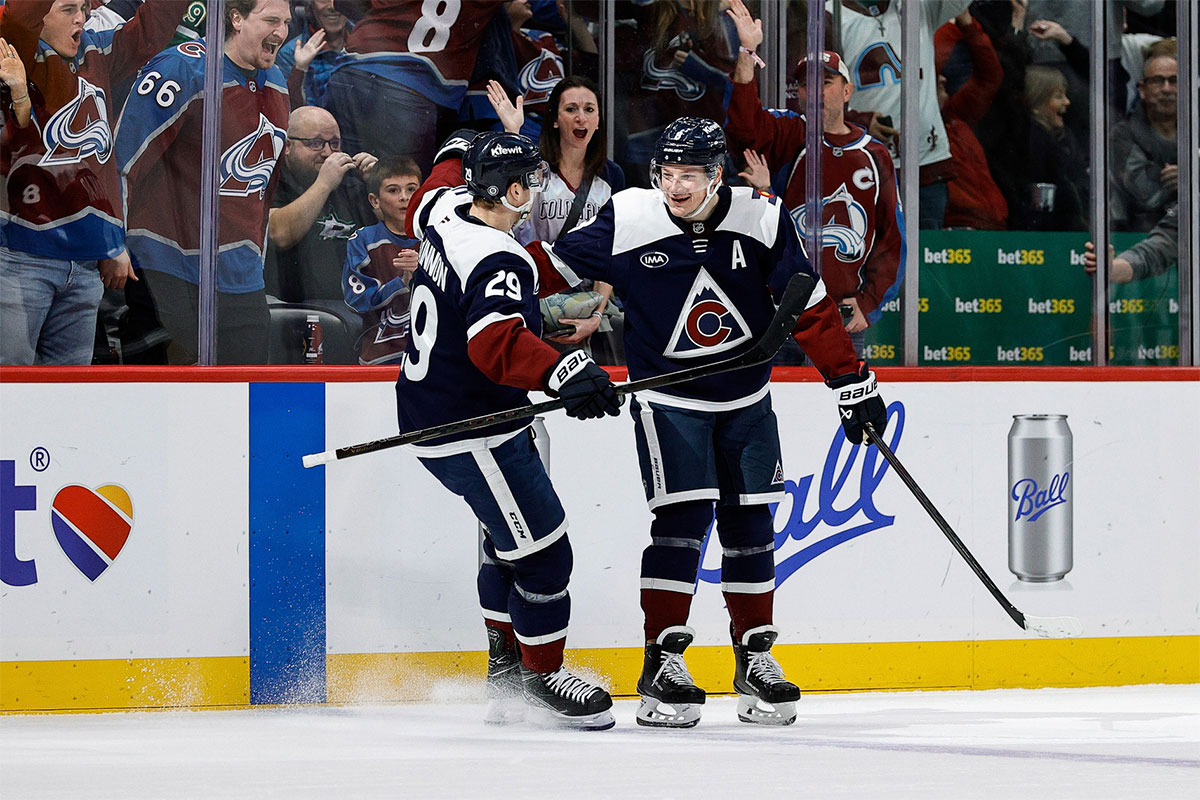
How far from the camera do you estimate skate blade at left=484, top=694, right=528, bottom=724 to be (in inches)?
136

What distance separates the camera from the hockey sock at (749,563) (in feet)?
11.2

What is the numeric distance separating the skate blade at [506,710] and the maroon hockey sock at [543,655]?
0.19 m

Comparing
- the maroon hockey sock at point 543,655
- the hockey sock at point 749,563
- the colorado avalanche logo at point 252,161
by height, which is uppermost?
the colorado avalanche logo at point 252,161

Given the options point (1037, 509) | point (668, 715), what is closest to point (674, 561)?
point (668, 715)

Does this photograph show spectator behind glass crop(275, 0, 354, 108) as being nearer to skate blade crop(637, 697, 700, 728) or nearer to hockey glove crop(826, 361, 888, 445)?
hockey glove crop(826, 361, 888, 445)

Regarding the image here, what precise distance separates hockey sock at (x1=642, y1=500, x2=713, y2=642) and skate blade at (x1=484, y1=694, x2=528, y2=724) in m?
0.40

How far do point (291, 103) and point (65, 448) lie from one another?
4.21 feet

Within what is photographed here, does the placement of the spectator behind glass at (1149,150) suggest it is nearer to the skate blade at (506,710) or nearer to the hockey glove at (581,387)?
the hockey glove at (581,387)

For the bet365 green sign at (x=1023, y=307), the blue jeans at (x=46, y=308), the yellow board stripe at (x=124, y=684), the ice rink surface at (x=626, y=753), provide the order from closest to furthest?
the ice rink surface at (x=626, y=753), the yellow board stripe at (x=124, y=684), the blue jeans at (x=46, y=308), the bet365 green sign at (x=1023, y=307)

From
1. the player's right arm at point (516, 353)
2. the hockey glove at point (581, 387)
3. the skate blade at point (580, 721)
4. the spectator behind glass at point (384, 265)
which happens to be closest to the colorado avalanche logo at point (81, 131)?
the spectator behind glass at point (384, 265)

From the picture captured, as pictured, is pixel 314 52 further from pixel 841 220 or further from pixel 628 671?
pixel 628 671

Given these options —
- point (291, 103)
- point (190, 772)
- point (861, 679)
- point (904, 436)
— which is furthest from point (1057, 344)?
point (190, 772)

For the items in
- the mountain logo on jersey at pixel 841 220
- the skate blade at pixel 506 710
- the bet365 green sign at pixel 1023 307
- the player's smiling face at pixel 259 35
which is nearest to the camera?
the skate blade at pixel 506 710

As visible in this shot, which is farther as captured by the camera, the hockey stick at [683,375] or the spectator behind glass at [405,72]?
the spectator behind glass at [405,72]
